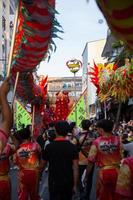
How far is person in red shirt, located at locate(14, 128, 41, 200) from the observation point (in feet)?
28.8

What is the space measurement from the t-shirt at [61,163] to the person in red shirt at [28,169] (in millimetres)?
1375

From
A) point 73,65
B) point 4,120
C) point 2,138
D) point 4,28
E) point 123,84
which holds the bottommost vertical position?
point 2,138

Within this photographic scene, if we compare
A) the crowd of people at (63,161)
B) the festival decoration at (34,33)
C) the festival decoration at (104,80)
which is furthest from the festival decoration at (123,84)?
the festival decoration at (34,33)

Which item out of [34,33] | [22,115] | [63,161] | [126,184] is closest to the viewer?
[126,184]

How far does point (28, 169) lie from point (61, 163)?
160cm

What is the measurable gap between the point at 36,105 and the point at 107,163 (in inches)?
247

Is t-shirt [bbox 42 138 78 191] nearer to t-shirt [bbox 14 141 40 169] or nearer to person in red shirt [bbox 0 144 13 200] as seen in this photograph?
person in red shirt [bbox 0 144 13 200]

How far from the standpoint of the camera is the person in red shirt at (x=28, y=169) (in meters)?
8.77

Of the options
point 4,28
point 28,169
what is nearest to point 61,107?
point 28,169

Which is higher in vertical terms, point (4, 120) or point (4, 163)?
point (4, 120)

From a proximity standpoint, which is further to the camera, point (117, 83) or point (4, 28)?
point (4, 28)

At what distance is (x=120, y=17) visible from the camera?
2.76m

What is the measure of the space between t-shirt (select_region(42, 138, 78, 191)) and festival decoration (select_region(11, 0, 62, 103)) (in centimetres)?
149

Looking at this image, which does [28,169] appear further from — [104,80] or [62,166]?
[104,80]
